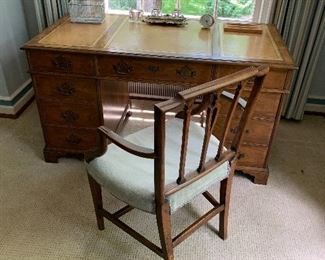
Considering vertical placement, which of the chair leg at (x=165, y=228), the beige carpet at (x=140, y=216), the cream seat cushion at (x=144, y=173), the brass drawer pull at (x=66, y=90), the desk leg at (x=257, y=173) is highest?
the brass drawer pull at (x=66, y=90)

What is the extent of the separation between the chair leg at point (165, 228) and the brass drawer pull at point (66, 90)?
905 millimetres

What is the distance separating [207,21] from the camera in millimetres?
1891

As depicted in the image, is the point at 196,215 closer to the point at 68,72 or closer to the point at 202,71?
the point at 202,71

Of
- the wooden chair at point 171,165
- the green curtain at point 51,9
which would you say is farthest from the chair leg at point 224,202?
the green curtain at point 51,9

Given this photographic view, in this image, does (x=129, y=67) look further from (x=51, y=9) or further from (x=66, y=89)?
(x=51, y=9)

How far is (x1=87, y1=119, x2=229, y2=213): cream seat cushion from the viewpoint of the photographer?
115cm

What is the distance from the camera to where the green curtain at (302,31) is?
6.64 feet

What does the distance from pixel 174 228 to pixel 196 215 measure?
0.47ft

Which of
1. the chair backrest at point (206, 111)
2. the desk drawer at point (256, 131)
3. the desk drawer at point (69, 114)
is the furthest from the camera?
the desk drawer at point (69, 114)

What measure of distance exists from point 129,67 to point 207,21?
24.3 inches

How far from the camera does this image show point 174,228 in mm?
1581

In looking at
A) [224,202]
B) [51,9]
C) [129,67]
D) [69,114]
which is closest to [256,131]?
[224,202]

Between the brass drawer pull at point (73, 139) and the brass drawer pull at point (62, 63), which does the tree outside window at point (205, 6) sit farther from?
the brass drawer pull at point (73, 139)

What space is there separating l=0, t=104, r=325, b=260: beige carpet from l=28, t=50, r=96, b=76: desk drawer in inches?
24.4
